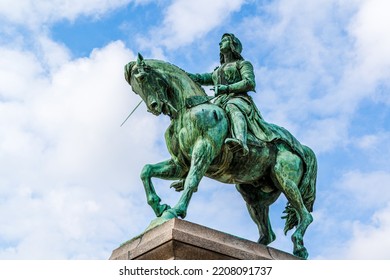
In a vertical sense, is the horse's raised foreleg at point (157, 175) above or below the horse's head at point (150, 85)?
below

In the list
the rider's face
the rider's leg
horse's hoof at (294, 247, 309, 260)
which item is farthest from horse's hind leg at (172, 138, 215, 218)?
the rider's face

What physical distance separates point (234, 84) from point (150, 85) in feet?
5.07

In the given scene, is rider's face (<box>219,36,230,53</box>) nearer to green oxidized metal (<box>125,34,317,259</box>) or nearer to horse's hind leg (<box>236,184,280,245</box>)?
green oxidized metal (<box>125,34,317,259</box>)

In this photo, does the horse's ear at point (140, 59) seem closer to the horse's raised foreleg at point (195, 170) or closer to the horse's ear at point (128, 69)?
the horse's ear at point (128, 69)

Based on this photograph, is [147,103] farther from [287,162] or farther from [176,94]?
[287,162]

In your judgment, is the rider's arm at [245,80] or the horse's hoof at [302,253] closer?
the horse's hoof at [302,253]

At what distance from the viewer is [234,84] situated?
12602mm

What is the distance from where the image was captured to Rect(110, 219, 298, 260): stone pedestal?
32.9 ft

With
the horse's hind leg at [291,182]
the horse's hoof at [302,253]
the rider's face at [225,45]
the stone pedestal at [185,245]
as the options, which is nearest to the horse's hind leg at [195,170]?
the stone pedestal at [185,245]

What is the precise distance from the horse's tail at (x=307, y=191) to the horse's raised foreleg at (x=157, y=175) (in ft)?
6.36

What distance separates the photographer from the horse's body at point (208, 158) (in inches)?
455

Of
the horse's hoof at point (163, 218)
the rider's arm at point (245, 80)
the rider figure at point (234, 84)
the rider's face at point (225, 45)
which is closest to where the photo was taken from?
the horse's hoof at point (163, 218)

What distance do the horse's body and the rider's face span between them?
1235mm
